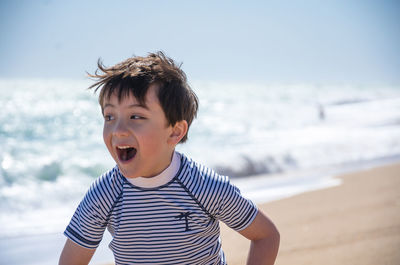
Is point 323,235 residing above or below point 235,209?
below

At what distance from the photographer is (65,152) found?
9992 millimetres

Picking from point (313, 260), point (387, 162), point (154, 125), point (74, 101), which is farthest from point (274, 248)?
point (74, 101)

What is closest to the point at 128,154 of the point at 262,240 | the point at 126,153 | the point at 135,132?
the point at 126,153

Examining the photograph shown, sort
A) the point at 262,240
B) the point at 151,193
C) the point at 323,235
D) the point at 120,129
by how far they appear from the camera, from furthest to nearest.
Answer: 1. the point at 323,235
2. the point at 262,240
3. the point at 151,193
4. the point at 120,129

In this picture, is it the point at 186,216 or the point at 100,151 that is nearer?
the point at 186,216

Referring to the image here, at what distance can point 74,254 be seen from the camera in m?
1.90

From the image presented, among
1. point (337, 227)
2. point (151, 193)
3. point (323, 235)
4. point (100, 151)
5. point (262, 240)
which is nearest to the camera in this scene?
point (151, 193)

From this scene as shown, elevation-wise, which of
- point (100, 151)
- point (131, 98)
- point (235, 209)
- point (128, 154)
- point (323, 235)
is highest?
point (100, 151)

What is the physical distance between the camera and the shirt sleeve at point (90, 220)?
186cm

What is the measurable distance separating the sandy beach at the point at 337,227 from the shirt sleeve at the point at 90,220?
1715 mm

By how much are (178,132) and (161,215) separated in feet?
1.17

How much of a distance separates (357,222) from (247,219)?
96.2 inches

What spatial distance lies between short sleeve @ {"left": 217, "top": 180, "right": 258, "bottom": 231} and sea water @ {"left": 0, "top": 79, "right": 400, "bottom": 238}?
60.3 inches

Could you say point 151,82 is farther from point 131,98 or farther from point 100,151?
point 100,151
